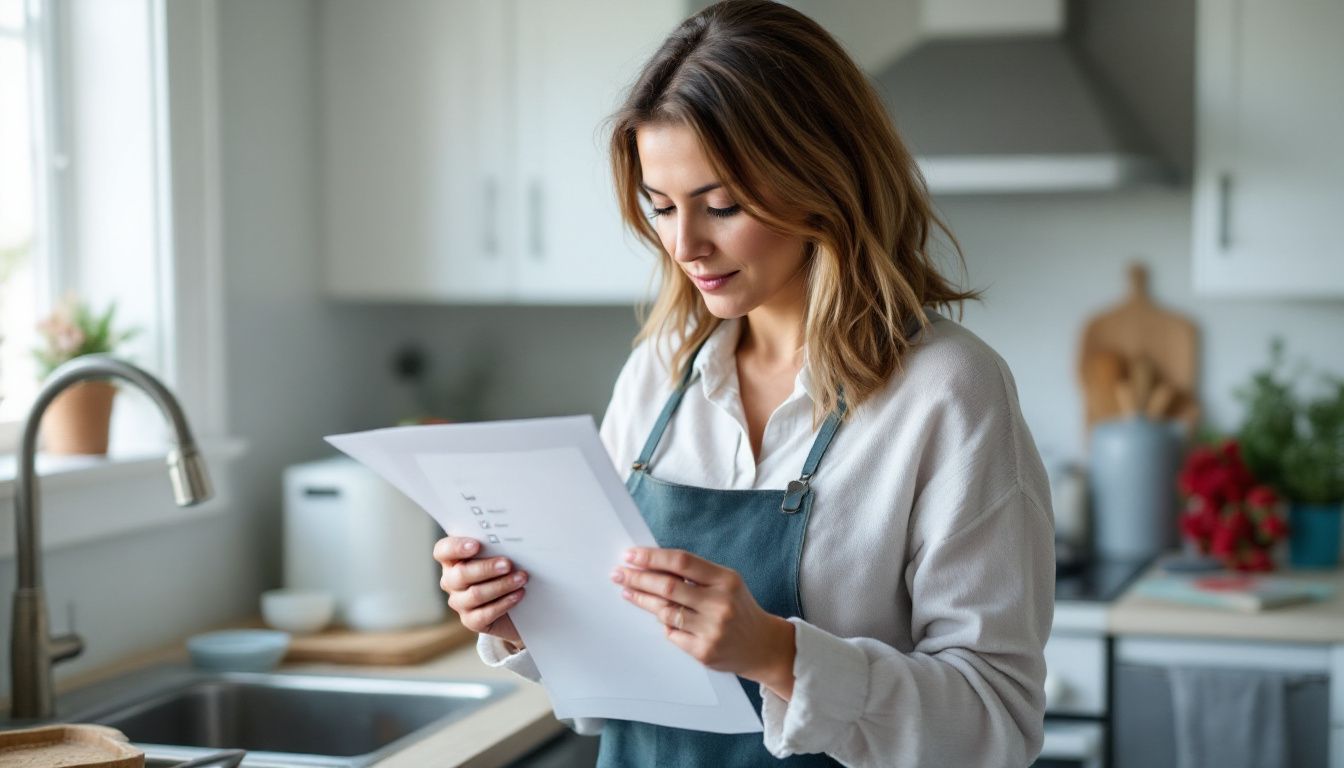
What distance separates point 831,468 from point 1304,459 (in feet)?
5.55

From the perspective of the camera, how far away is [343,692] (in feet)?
7.14

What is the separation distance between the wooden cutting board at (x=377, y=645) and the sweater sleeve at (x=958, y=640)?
3.73 feet

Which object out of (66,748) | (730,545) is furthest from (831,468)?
(66,748)

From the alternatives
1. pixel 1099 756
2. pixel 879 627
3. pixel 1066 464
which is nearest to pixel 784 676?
pixel 879 627

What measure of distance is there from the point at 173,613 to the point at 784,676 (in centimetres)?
152

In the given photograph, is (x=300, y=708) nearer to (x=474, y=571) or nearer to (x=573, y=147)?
(x=474, y=571)

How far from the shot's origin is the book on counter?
2.40m

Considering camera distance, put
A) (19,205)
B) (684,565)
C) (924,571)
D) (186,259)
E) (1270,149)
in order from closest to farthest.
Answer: (684,565)
(924,571)
(19,205)
(186,259)
(1270,149)

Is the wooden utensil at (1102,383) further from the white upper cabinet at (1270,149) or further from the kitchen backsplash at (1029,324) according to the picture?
the white upper cabinet at (1270,149)

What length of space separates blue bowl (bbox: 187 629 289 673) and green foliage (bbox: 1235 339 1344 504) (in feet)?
6.03

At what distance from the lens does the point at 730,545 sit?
146cm

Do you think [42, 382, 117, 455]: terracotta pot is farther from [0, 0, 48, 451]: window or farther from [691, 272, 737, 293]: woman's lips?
[691, 272, 737, 293]: woman's lips

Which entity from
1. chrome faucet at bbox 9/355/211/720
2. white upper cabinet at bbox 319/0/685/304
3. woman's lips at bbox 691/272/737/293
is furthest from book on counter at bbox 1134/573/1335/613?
chrome faucet at bbox 9/355/211/720

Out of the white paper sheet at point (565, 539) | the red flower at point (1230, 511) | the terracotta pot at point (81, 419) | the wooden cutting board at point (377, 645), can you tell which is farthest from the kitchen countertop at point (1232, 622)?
the terracotta pot at point (81, 419)
